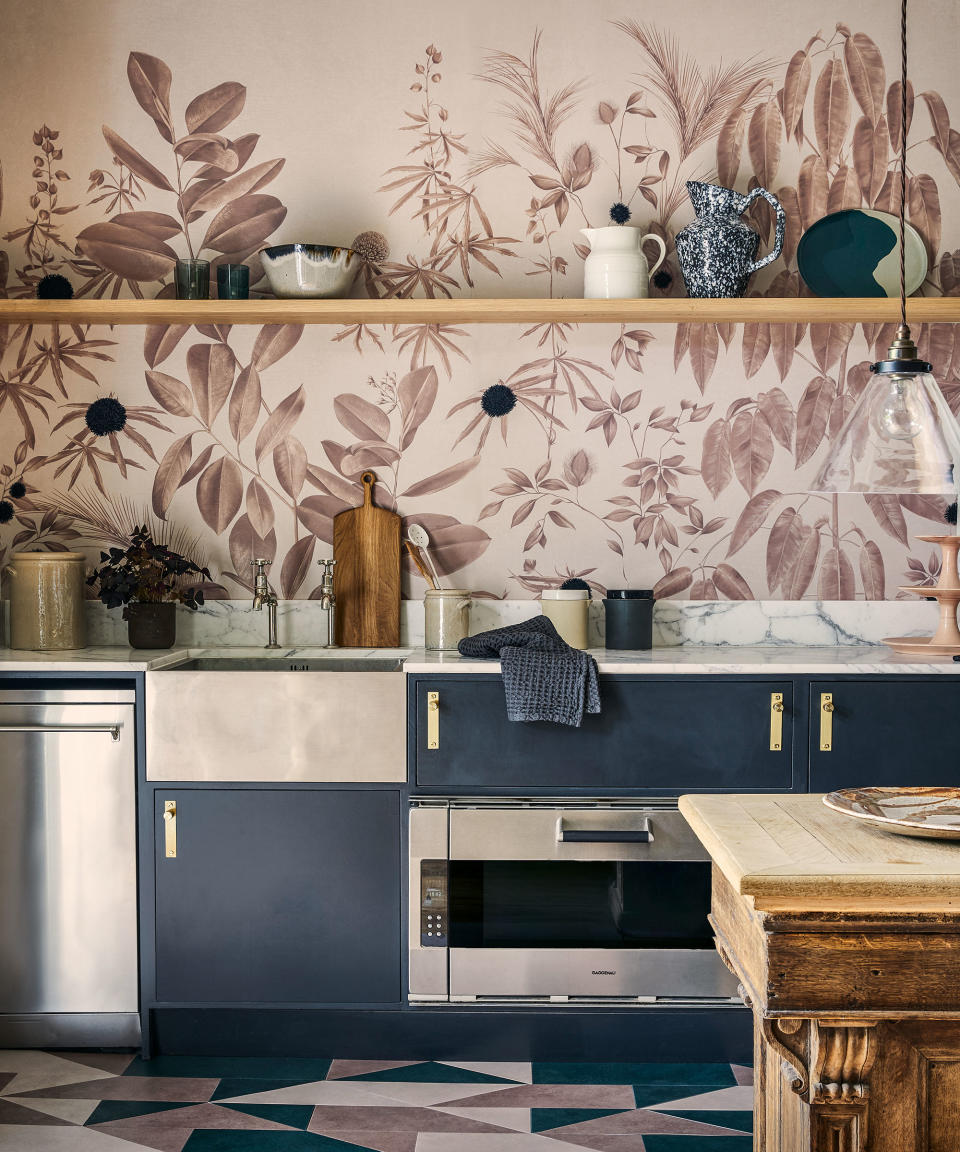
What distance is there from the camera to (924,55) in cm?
311

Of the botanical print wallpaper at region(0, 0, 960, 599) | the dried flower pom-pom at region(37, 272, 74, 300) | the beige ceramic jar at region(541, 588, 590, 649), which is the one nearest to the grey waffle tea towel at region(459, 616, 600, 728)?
the beige ceramic jar at region(541, 588, 590, 649)

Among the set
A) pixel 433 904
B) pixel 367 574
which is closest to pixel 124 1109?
pixel 433 904

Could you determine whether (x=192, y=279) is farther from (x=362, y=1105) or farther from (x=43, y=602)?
(x=362, y=1105)

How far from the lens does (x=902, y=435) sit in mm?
1508

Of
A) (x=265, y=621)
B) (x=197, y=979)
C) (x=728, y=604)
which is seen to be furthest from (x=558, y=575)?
(x=197, y=979)

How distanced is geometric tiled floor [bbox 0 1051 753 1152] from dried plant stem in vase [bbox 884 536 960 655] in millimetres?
1127

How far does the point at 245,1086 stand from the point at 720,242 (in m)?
2.39

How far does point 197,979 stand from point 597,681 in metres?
1.18

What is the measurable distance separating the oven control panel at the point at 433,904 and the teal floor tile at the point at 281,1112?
439 mm

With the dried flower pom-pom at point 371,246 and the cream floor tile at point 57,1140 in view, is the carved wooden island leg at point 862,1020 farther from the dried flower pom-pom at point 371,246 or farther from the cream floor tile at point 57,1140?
the dried flower pom-pom at point 371,246

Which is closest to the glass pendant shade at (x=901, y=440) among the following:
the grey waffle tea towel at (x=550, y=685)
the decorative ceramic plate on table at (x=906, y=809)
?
the decorative ceramic plate on table at (x=906, y=809)

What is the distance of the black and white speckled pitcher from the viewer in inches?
115

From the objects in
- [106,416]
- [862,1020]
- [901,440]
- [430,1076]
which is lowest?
[430,1076]

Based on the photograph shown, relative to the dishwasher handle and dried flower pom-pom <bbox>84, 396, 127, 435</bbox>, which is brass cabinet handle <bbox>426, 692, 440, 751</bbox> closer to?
the dishwasher handle
